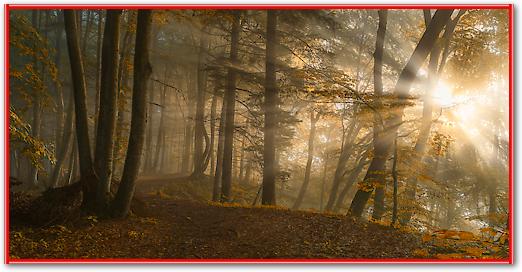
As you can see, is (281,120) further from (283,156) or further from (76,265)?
(283,156)

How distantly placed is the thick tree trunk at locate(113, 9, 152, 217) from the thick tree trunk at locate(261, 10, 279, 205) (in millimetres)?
3621

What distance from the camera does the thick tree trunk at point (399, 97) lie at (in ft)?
24.3

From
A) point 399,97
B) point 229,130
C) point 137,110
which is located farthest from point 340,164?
point 137,110

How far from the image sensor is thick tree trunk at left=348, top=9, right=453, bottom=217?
7.41 metres

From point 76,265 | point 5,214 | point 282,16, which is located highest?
point 282,16

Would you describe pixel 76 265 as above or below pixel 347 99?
below

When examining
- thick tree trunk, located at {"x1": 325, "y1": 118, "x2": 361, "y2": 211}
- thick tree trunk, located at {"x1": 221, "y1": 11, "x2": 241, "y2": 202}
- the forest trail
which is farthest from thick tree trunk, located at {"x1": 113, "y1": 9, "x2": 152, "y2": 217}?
thick tree trunk, located at {"x1": 325, "y1": 118, "x2": 361, "y2": 211}

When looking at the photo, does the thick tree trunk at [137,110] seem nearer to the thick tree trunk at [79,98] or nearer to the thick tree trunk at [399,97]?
the thick tree trunk at [79,98]

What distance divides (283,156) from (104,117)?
47.0ft

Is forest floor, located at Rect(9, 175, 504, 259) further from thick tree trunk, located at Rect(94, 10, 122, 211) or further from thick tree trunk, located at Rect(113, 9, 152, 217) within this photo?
thick tree trunk, located at Rect(94, 10, 122, 211)

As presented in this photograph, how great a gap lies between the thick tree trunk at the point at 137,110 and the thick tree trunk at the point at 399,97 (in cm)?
432

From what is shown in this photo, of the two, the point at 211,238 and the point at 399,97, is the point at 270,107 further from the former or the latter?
the point at 211,238

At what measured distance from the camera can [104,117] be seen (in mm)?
6301

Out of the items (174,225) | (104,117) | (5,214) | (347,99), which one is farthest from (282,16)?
(5,214)
